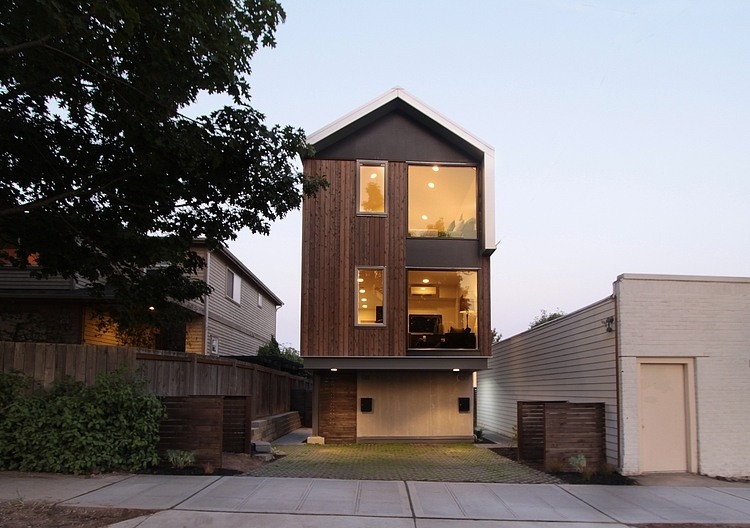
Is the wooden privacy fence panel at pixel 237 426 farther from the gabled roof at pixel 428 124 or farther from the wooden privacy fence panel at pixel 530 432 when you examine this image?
the gabled roof at pixel 428 124

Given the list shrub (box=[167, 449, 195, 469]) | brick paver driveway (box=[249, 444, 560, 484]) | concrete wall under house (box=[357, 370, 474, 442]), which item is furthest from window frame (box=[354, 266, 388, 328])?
shrub (box=[167, 449, 195, 469])

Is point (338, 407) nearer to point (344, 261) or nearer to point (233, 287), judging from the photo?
point (344, 261)

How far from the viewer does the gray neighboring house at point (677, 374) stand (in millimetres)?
12164

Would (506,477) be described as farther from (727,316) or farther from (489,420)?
(489,420)

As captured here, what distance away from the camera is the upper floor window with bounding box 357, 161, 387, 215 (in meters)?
17.1

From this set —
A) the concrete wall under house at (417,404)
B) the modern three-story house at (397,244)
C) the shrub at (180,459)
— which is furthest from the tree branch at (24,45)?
the concrete wall under house at (417,404)

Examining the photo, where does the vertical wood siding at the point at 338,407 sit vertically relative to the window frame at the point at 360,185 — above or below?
below

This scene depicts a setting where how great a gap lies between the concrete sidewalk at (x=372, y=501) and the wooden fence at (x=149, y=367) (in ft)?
5.56

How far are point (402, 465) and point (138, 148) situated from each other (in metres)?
7.65

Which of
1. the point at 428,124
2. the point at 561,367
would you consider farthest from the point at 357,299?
the point at 561,367

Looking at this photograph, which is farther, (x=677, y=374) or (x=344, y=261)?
(x=344, y=261)

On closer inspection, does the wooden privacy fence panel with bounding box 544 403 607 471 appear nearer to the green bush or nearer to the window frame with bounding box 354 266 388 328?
the window frame with bounding box 354 266 388 328

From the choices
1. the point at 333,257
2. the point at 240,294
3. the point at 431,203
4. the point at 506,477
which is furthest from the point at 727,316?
the point at 240,294

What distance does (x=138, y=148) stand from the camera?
1110 centimetres
